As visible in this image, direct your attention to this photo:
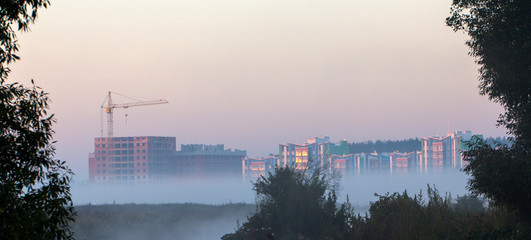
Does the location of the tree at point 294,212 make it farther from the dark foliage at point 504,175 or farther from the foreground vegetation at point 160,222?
the foreground vegetation at point 160,222

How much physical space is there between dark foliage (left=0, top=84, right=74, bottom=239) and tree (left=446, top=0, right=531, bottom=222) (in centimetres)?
1422

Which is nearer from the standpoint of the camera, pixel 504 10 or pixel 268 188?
pixel 504 10

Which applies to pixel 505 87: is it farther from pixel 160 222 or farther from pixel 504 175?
pixel 160 222

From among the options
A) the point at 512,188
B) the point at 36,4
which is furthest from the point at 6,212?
the point at 512,188

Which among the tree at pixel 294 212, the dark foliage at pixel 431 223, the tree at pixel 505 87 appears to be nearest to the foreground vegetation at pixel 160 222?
the tree at pixel 294 212

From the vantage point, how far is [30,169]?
1448 centimetres

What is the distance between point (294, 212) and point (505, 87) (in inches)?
482

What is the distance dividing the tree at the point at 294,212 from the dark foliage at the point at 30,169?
1642 cm

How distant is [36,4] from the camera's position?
14.8 m

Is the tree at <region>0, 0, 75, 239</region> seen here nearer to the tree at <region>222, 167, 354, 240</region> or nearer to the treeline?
the treeline

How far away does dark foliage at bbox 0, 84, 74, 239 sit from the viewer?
13.1 metres

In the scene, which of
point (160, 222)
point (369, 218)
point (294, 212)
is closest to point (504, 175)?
point (369, 218)

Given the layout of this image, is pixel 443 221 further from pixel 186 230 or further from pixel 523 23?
pixel 186 230

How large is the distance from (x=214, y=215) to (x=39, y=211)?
280 ft
